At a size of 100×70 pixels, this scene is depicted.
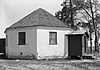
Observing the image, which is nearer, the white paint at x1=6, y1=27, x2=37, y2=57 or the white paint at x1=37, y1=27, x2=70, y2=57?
the white paint at x1=37, y1=27, x2=70, y2=57

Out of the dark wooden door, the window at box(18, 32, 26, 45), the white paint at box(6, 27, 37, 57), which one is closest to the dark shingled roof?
the white paint at box(6, 27, 37, 57)

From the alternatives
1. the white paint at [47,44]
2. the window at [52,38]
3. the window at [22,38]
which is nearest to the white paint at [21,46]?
the window at [22,38]

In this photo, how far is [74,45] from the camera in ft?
80.2

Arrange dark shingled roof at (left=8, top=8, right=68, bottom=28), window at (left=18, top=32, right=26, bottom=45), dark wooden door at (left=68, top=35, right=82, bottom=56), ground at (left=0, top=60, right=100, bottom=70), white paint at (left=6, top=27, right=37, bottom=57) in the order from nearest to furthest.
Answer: ground at (left=0, top=60, right=100, bottom=70)
white paint at (left=6, top=27, right=37, bottom=57)
dark shingled roof at (left=8, top=8, right=68, bottom=28)
window at (left=18, top=32, right=26, bottom=45)
dark wooden door at (left=68, top=35, right=82, bottom=56)

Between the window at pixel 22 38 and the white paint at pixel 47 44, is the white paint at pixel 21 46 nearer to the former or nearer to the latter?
the window at pixel 22 38

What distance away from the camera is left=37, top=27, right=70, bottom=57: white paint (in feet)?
74.8

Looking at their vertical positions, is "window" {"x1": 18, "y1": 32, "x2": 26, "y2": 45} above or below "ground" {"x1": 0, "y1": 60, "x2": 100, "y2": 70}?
above

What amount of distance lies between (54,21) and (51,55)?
4.35 m

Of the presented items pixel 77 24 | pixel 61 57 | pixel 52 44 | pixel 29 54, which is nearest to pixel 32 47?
pixel 29 54

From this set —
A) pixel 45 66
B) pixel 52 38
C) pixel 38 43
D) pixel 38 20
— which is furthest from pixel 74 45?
pixel 45 66

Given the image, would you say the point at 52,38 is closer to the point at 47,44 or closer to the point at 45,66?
the point at 47,44

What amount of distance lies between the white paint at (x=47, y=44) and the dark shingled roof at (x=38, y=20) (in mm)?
721

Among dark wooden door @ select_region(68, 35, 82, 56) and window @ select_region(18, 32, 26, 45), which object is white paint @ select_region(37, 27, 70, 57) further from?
window @ select_region(18, 32, 26, 45)

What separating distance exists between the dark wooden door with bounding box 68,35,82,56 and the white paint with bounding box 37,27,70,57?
1.01 m
